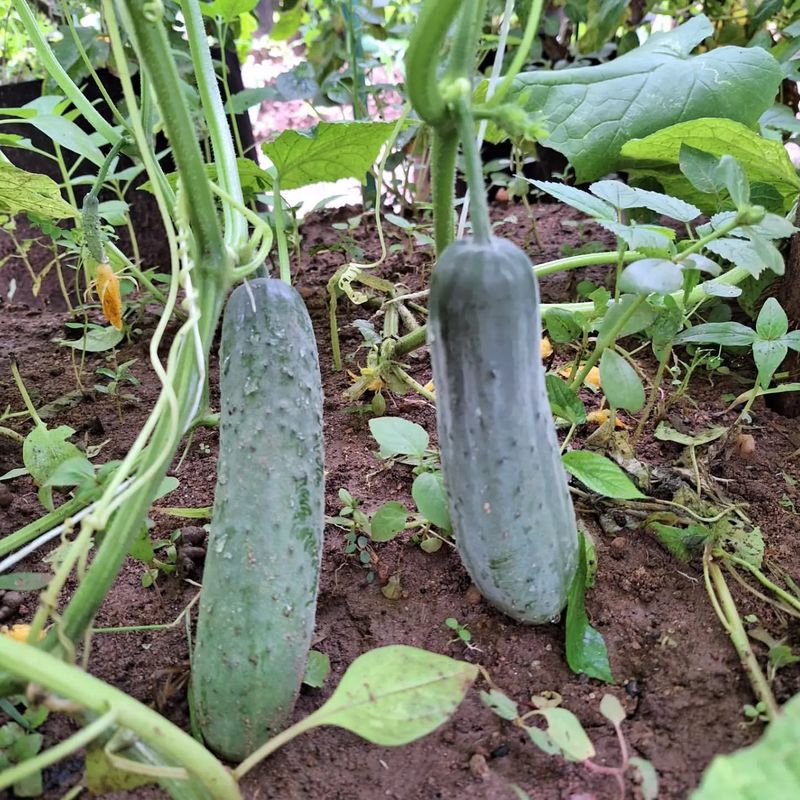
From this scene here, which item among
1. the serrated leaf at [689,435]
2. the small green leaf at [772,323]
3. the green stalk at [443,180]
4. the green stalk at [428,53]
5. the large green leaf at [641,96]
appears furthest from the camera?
the large green leaf at [641,96]

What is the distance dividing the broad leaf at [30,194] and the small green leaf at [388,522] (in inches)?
35.9

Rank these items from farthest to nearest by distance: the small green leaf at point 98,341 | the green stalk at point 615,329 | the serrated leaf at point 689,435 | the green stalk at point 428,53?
the small green leaf at point 98,341 < the serrated leaf at point 689,435 < the green stalk at point 615,329 < the green stalk at point 428,53

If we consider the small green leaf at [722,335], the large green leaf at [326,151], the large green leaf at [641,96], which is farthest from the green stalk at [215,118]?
the small green leaf at [722,335]

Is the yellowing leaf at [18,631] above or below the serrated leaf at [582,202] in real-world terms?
below

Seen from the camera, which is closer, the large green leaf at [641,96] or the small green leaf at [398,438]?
the small green leaf at [398,438]

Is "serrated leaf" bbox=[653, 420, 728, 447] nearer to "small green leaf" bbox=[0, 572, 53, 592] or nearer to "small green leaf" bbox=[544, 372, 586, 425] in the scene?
"small green leaf" bbox=[544, 372, 586, 425]

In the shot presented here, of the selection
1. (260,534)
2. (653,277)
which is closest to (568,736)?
(260,534)

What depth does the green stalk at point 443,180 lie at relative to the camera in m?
0.85

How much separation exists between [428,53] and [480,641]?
2.54 ft

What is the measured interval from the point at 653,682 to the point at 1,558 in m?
0.99

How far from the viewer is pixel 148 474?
819mm

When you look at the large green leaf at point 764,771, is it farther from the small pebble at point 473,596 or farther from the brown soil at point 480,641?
the small pebble at point 473,596

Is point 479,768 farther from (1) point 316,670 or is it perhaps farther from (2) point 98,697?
(2) point 98,697

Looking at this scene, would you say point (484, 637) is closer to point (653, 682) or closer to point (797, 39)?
point (653, 682)
